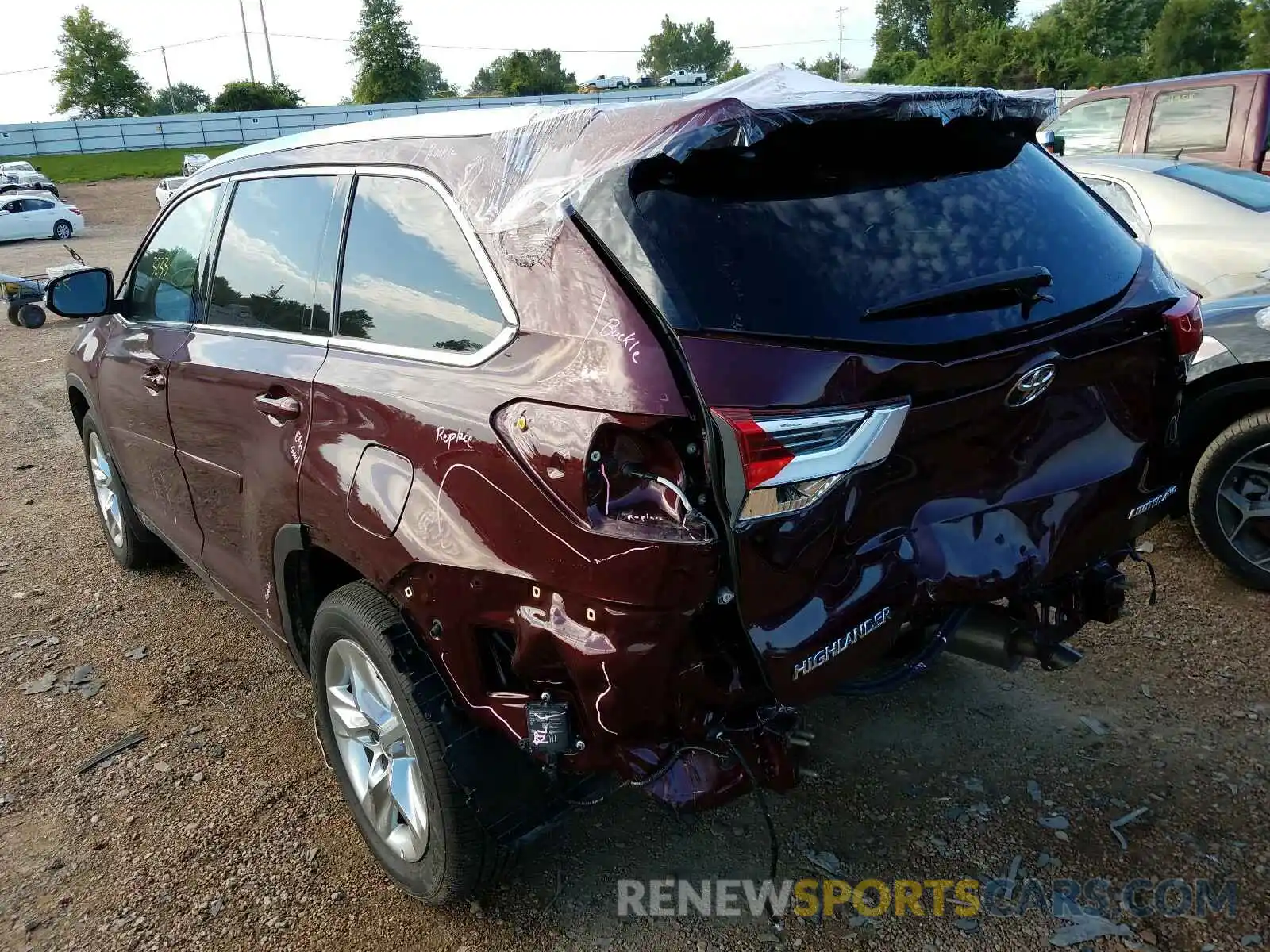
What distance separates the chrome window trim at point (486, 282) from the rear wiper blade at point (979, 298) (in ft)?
2.52

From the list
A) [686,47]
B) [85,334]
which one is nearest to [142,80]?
[686,47]

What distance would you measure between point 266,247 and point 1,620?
2737 millimetres

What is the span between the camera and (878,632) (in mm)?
2002

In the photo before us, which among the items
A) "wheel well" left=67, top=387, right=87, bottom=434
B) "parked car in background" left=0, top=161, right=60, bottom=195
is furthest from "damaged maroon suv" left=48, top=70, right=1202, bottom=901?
"parked car in background" left=0, top=161, right=60, bottom=195

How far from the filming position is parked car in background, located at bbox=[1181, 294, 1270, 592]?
147 inches

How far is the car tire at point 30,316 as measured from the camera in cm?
1382

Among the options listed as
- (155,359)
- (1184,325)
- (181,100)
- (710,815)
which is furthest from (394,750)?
(181,100)

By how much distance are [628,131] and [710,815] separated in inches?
76.1

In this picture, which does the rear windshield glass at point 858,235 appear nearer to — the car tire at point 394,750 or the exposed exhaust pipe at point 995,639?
the exposed exhaust pipe at point 995,639

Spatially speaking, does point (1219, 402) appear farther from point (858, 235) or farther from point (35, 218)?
point (35, 218)

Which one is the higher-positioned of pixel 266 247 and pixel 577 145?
pixel 577 145

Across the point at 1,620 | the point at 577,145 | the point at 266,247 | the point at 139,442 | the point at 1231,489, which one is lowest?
the point at 1,620

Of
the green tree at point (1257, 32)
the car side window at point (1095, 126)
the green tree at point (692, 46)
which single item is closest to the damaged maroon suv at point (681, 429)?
the car side window at point (1095, 126)

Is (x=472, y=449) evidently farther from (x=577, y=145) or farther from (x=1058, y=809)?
(x=1058, y=809)
